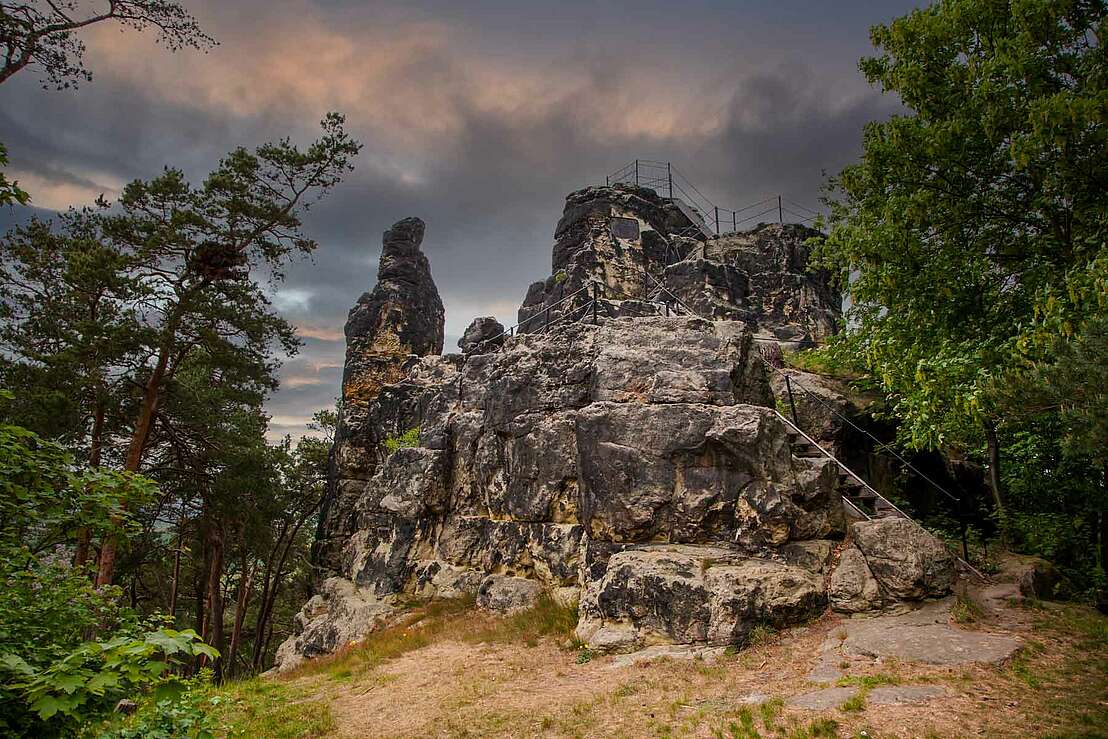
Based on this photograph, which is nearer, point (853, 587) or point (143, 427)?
point (853, 587)

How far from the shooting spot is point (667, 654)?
34.9 feet

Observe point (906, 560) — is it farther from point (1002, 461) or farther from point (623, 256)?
point (623, 256)

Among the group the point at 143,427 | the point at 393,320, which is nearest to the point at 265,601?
the point at 393,320

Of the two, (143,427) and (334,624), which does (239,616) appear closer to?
(143,427)

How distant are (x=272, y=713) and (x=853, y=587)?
428 inches

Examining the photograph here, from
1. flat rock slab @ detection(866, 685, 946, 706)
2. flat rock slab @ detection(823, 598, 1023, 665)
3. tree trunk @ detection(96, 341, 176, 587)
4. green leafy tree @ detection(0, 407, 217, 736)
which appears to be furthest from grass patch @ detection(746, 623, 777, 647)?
tree trunk @ detection(96, 341, 176, 587)

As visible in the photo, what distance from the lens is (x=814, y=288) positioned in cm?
3269

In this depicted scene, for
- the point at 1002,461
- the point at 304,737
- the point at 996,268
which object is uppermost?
the point at 996,268

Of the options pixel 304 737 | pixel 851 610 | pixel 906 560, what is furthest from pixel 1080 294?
pixel 304 737

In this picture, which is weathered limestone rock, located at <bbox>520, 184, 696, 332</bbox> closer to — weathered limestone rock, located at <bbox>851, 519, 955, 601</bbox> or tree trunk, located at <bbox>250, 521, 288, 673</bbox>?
tree trunk, located at <bbox>250, 521, 288, 673</bbox>

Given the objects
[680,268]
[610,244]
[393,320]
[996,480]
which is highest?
[610,244]

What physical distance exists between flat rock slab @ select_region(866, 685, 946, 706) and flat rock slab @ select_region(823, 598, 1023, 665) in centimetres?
101

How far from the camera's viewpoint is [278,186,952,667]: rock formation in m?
11.4

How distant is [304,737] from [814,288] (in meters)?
31.5
